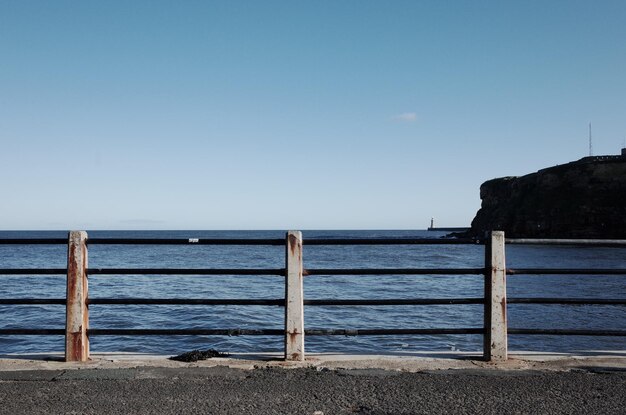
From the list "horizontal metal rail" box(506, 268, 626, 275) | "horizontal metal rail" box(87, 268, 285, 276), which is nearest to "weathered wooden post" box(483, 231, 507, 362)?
"horizontal metal rail" box(506, 268, 626, 275)

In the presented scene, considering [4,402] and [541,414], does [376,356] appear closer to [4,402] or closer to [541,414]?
[541,414]

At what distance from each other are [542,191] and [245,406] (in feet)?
352

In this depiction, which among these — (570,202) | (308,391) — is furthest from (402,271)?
(570,202)

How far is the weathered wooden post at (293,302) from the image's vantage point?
552 cm

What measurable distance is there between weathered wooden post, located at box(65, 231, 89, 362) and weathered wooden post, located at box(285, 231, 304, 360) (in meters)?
1.98

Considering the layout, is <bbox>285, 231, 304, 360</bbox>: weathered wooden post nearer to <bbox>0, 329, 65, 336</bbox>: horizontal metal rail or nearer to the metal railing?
the metal railing

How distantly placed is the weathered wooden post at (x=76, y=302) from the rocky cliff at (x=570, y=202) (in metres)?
83.8

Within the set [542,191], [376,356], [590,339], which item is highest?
[542,191]

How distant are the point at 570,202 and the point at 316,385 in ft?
330

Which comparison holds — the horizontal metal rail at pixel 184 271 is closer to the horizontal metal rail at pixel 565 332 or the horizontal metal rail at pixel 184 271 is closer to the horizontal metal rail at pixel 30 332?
the horizontal metal rail at pixel 30 332

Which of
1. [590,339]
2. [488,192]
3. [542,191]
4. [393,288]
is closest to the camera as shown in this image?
[590,339]

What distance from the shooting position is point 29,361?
216 inches

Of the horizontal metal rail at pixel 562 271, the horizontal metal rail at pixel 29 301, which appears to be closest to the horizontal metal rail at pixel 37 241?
the horizontal metal rail at pixel 29 301

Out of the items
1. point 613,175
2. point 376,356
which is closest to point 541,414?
point 376,356
